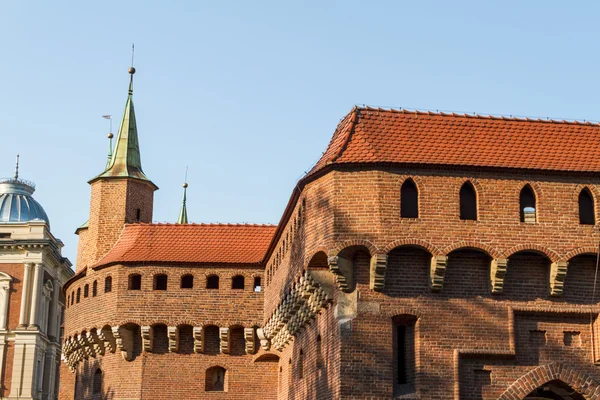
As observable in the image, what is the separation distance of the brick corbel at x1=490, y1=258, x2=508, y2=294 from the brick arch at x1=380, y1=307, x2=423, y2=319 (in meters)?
1.85

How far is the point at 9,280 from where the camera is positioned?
66.2 metres

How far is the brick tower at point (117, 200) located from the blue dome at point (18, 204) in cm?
2549

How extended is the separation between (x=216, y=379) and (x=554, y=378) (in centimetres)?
1518

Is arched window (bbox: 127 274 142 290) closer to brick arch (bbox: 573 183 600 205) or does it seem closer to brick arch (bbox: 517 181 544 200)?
brick arch (bbox: 517 181 544 200)

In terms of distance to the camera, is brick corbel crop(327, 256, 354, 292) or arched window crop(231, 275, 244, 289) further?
arched window crop(231, 275, 244, 289)

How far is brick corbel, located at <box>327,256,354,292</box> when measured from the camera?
25.9m

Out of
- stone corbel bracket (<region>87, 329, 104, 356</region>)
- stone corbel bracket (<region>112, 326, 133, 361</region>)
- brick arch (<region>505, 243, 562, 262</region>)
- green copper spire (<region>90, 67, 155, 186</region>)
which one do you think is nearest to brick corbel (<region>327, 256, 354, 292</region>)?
brick arch (<region>505, 243, 562, 262</region>)

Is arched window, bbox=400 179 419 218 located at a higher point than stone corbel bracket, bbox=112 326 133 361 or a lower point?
higher

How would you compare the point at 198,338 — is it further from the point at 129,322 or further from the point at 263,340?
the point at 129,322

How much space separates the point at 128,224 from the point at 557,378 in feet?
64.4

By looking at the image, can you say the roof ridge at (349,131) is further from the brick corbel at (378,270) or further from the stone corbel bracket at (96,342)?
the stone corbel bracket at (96,342)

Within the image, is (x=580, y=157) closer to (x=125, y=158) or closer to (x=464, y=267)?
(x=464, y=267)

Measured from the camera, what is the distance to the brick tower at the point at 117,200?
42500mm

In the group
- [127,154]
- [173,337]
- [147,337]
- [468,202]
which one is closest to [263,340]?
[173,337]
